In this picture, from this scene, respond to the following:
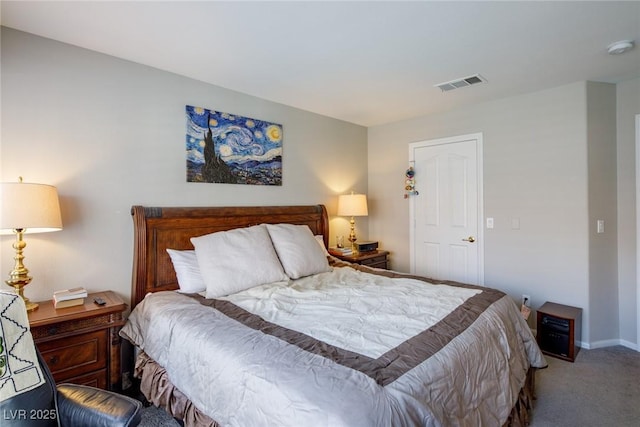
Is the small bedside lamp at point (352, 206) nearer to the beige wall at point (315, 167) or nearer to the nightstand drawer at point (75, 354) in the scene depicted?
the beige wall at point (315, 167)

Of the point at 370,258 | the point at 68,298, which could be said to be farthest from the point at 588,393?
the point at 68,298

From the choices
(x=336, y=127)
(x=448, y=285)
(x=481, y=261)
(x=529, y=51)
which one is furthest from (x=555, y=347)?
(x=336, y=127)

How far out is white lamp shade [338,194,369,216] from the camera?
384 centimetres

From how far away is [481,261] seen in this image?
3.56 m

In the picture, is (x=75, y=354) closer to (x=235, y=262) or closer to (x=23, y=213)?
(x=23, y=213)

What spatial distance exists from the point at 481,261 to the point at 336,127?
232 cm

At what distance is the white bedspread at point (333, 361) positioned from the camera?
1096mm

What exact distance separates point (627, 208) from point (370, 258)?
2.46 m

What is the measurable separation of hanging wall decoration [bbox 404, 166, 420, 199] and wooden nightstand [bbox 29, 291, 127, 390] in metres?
3.28

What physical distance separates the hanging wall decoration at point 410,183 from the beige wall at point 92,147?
2245 mm

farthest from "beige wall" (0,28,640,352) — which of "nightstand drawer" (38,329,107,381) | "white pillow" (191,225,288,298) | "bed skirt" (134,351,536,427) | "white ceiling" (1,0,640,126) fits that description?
"bed skirt" (134,351,536,427)

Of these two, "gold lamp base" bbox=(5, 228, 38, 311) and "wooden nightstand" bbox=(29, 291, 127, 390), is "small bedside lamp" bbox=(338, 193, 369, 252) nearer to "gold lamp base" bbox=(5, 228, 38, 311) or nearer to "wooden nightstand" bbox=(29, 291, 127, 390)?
"wooden nightstand" bbox=(29, 291, 127, 390)

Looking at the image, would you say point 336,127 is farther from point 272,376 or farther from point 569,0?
point 272,376

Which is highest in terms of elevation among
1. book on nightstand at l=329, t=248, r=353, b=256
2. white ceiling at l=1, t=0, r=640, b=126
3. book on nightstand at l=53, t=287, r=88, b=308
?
white ceiling at l=1, t=0, r=640, b=126
